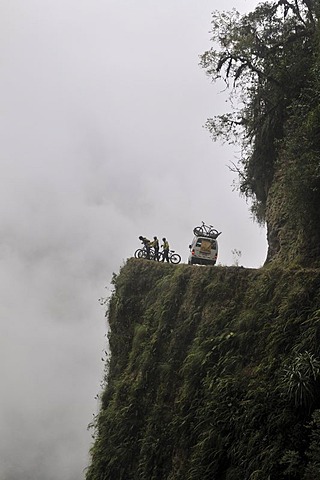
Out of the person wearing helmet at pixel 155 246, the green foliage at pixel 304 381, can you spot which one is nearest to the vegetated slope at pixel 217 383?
the green foliage at pixel 304 381

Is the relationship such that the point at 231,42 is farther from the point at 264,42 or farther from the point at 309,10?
the point at 309,10

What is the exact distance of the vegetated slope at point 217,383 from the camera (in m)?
10.2

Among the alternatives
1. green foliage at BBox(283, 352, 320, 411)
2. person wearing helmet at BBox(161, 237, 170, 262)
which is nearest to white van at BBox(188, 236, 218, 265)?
person wearing helmet at BBox(161, 237, 170, 262)

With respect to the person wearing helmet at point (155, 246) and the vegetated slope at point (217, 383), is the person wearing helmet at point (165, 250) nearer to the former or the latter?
the person wearing helmet at point (155, 246)

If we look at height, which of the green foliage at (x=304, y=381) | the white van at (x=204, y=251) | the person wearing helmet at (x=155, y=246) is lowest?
the green foliage at (x=304, y=381)

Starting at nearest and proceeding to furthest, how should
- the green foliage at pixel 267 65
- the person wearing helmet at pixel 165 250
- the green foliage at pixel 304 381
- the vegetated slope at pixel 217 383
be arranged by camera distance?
1. the green foliage at pixel 304 381
2. the vegetated slope at pixel 217 383
3. the green foliage at pixel 267 65
4. the person wearing helmet at pixel 165 250

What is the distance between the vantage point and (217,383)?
13164 mm

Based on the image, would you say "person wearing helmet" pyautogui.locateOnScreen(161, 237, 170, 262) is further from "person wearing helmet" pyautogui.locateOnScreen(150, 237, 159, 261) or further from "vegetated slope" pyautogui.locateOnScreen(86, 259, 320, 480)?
"vegetated slope" pyautogui.locateOnScreen(86, 259, 320, 480)

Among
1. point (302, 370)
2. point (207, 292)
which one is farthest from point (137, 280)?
point (302, 370)

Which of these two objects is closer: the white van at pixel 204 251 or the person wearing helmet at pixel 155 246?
the white van at pixel 204 251

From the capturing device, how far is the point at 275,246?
1952cm

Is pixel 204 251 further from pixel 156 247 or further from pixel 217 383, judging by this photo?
pixel 217 383

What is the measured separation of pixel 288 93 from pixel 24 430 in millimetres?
190266

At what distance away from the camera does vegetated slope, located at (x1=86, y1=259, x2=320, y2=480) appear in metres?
10.2
